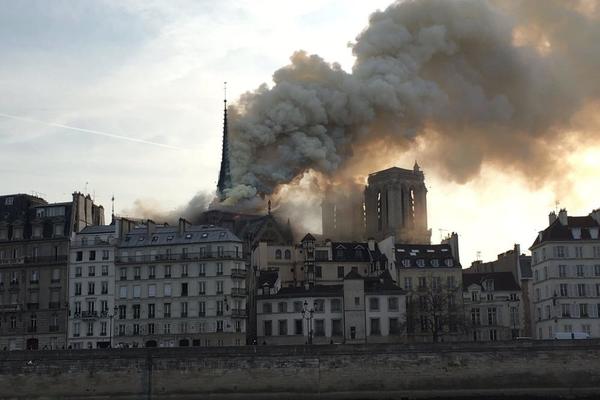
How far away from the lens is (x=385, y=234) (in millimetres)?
131375

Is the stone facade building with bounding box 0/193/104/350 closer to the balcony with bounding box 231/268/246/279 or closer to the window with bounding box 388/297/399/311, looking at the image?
the balcony with bounding box 231/268/246/279

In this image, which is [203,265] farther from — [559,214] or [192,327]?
[559,214]

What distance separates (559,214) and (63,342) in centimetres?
4528

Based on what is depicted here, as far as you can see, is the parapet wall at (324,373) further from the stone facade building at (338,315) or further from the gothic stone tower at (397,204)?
the gothic stone tower at (397,204)

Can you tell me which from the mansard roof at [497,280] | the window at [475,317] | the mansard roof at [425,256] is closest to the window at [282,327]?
the mansard roof at [425,256]

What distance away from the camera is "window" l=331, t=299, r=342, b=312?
88.0 meters

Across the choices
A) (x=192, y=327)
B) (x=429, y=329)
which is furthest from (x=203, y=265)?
(x=429, y=329)

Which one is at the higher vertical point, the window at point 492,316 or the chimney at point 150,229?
the chimney at point 150,229

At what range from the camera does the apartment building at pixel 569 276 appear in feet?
284

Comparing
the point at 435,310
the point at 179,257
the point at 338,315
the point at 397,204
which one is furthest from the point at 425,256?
the point at 397,204

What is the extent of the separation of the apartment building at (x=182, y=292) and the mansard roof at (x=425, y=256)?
16.2m

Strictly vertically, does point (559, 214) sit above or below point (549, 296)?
above

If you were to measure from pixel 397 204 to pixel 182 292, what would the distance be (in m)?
52.3

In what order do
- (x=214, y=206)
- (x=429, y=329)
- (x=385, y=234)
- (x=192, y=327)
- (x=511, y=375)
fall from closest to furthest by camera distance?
(x=511, y=375), (x=192, y=327), (x=429, y=329), (x=214, y=206), (x=385, y=234)
